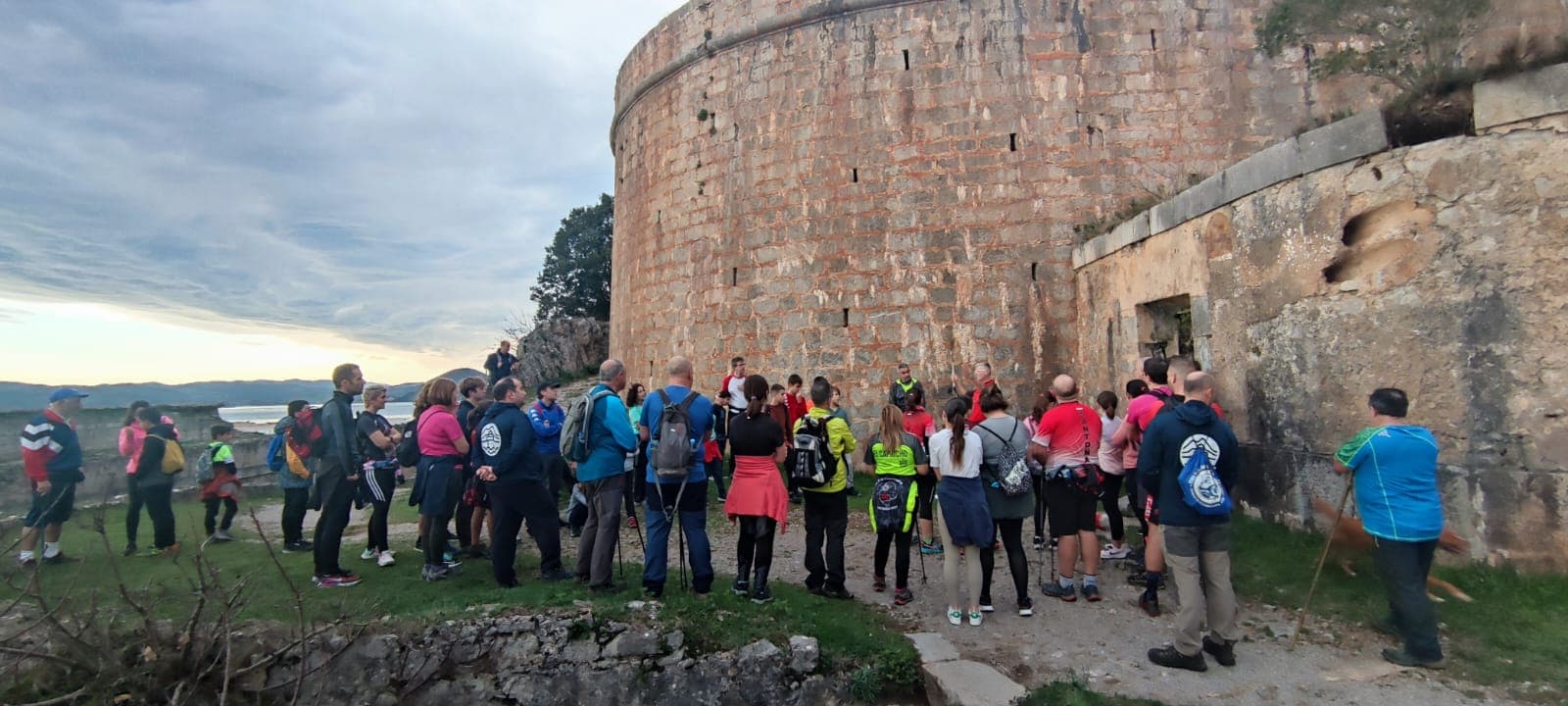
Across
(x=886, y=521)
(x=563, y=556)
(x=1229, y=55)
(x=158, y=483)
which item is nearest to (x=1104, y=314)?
(x=1229, y=55)

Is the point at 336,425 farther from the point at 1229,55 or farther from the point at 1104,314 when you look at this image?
the point at 1229,55

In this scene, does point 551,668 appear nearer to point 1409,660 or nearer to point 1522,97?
point 1409,660

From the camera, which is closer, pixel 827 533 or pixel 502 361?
pixel 827 533

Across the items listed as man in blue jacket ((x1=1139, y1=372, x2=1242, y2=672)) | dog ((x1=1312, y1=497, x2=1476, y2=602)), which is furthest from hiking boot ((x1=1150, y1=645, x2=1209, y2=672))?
dog ((x1=1312, y1=497, x2=1476, y2=602))

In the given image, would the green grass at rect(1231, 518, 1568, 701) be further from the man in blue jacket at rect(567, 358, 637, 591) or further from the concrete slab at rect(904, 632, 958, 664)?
the man in blue jacket at rect(567, 358, 637, 591)

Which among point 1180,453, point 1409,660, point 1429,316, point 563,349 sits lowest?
point 1409,660

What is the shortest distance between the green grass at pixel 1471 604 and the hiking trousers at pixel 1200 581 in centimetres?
119

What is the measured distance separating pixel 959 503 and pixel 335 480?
16.0 ft

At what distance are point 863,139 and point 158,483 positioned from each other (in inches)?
373

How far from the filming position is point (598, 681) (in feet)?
15.3

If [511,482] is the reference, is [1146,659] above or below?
below

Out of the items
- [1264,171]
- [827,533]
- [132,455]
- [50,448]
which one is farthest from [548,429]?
[1264,171]

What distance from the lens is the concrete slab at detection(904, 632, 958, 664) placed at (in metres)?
4.43

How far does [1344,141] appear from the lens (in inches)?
228
